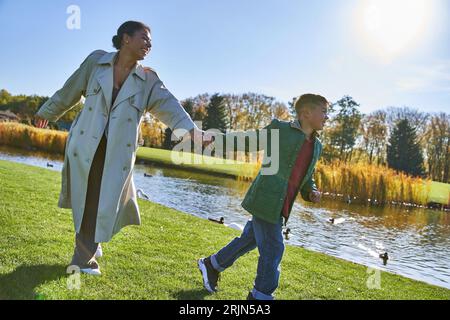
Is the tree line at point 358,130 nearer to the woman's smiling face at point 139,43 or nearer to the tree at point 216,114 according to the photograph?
the tree at point 216,114

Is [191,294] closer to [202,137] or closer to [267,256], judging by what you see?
[267,256]

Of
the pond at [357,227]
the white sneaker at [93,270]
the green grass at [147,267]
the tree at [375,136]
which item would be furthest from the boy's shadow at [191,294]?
the tree at [375,136]

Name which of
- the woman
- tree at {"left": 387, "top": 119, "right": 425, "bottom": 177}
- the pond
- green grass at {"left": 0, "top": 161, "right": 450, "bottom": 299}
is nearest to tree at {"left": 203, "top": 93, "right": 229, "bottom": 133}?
tree at {"left": 387, "top": 119, "right": 425, "bottom": 177}

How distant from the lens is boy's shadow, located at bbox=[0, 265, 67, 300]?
297 centimetres

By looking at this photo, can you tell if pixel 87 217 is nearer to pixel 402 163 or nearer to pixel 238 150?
pixel 238 150

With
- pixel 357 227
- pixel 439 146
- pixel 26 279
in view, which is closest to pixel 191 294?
pixel 26 279

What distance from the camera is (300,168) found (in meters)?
3.53

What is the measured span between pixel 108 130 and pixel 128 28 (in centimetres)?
85

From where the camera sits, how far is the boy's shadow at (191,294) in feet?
11.2

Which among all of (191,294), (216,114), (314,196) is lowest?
(191,294)

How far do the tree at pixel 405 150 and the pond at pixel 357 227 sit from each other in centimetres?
2785

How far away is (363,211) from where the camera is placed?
1528 cm

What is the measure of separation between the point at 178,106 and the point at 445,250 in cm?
914
